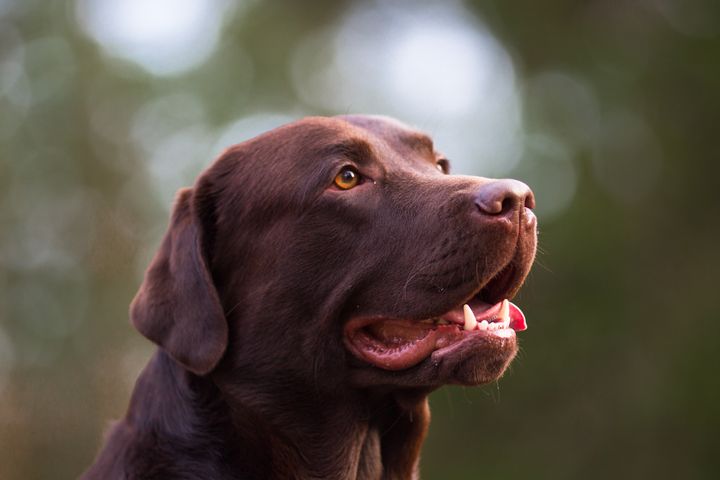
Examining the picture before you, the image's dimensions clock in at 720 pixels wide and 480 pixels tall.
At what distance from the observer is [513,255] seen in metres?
3.11

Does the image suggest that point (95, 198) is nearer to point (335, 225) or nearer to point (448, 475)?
point (448, 475)

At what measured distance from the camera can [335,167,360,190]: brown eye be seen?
3566 millimetres

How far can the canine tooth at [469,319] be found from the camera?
320 centimetres

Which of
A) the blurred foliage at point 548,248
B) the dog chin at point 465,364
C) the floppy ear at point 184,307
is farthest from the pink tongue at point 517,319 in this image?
the blurred foliage at point 548,248

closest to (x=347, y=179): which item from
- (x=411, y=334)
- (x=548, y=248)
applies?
(x=411, y=334)

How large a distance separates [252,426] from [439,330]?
0.83m

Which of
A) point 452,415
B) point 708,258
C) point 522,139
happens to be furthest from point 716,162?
point 452,415

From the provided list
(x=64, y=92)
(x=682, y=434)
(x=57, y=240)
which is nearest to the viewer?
(x=682, y=434)

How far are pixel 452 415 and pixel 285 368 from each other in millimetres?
10941

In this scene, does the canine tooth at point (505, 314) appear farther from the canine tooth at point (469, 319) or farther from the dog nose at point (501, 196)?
the dog nose at point (501, 196)

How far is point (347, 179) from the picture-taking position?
3.58 meters

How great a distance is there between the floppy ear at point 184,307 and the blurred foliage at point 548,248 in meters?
8.47

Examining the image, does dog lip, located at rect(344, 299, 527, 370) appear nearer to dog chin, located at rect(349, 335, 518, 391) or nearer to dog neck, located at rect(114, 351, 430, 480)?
dog chin, located at rect(349, 335, 518, 391)

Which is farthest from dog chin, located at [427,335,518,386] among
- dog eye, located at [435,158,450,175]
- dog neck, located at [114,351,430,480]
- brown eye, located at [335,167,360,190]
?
dog eye, located at [435,158,450,175]
